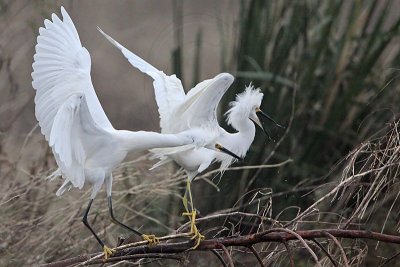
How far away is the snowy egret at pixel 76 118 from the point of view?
3105mm

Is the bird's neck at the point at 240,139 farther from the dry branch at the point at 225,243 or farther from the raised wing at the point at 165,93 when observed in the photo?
the dry branch at the point at 225,243

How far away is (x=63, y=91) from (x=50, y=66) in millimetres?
89

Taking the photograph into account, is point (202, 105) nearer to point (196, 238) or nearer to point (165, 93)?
point (165, 93)

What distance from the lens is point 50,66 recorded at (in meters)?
3.16

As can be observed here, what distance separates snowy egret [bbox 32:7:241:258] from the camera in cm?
311

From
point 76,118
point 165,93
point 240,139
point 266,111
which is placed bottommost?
point 266,111

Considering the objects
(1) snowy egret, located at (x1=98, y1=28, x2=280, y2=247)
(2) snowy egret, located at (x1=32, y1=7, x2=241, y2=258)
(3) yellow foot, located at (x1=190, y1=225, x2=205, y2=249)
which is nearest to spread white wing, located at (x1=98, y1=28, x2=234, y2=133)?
(1) snowy egret, located at (x1=98, y1=28, x2=280, y2=247)

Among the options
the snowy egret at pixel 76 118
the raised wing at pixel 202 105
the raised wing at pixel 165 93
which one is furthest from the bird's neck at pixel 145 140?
the raised wing at pixel 165 93

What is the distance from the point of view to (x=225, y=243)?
2715mm

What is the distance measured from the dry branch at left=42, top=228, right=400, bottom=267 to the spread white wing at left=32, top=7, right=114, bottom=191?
1.00 feet

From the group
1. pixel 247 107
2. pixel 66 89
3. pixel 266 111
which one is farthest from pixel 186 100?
pixel 266 111

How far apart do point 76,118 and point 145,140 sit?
0.92ft

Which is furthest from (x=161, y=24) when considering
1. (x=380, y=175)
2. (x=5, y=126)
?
(x=380, y=175)

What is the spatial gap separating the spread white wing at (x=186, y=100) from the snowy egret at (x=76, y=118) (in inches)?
4.1
